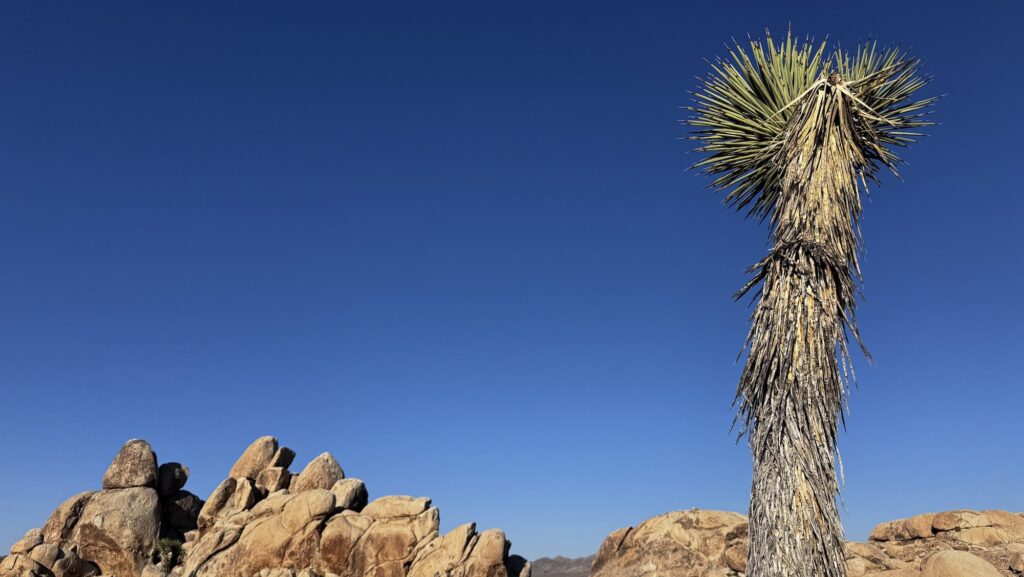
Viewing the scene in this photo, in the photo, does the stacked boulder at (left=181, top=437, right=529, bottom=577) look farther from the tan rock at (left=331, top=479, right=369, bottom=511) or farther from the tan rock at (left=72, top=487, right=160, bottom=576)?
the tan rock at (left=72, top=487, right=160, bottom=576)

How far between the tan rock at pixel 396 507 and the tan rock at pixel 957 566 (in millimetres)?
20139

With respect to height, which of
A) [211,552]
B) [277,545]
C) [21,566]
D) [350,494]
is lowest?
[21,566]

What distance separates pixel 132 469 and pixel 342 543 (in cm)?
1413

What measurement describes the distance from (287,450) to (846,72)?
3369 centimetres

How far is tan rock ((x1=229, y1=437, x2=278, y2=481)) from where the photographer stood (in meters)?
39.9

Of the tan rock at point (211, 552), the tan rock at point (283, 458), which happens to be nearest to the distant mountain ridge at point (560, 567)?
the tan rock at point (283, 458)

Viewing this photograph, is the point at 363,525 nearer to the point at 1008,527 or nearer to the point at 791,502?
the point at 791,502

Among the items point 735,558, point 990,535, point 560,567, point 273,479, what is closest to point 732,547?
point 735,558

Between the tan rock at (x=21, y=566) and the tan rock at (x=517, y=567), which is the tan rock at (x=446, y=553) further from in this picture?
the tan rock at (x=21, y=566)

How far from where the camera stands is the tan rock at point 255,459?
39.9m

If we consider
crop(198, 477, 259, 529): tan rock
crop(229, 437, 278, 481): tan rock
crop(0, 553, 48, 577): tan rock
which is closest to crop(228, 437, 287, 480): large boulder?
crop(229, 437, 278, 481): tan rock

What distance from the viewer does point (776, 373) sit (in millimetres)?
16703

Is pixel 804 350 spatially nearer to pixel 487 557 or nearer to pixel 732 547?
pixel 732 547

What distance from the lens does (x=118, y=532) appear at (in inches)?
1443
